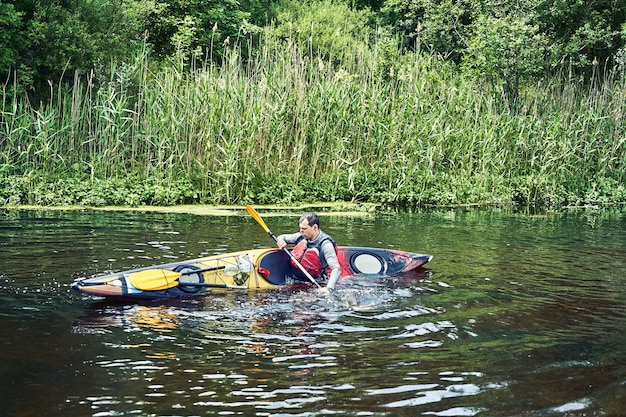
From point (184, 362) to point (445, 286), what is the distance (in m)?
3.22

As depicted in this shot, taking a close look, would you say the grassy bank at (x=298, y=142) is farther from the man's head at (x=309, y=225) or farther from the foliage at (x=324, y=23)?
the foliage at (x=324, y=23)

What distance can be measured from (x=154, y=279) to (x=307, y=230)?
4.97ft

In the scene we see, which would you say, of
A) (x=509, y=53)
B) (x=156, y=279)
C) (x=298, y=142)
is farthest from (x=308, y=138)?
(x=156, y=279)

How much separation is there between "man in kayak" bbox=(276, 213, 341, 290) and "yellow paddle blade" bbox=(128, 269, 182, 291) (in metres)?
1.15

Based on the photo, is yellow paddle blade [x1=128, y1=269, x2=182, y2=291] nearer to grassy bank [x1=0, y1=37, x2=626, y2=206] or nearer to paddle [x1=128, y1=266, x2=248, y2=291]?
paddle [x1=128, y1=266, x2=248, y2=291]

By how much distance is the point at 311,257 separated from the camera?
769cm

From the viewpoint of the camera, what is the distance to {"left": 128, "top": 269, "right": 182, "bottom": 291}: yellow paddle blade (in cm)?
669

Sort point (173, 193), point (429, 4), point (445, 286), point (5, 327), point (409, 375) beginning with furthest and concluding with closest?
point (429, 4)
point (173, 193)
point (445, 286)
point (5, 327)
point (409, 375)

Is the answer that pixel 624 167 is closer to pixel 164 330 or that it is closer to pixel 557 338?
pixel 557 338

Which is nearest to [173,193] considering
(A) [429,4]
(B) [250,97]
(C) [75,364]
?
(B) [250,97]

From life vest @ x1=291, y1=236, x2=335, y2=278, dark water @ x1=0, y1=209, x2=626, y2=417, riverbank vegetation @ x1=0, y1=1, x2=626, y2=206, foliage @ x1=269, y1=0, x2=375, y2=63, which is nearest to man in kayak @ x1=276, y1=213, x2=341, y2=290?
life vest @ x1=291, y1=236, x2=335, y2=278

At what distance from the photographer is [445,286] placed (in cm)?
756

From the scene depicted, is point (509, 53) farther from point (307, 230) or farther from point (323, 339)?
point (323, 339)

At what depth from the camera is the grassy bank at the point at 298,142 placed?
1257cm
